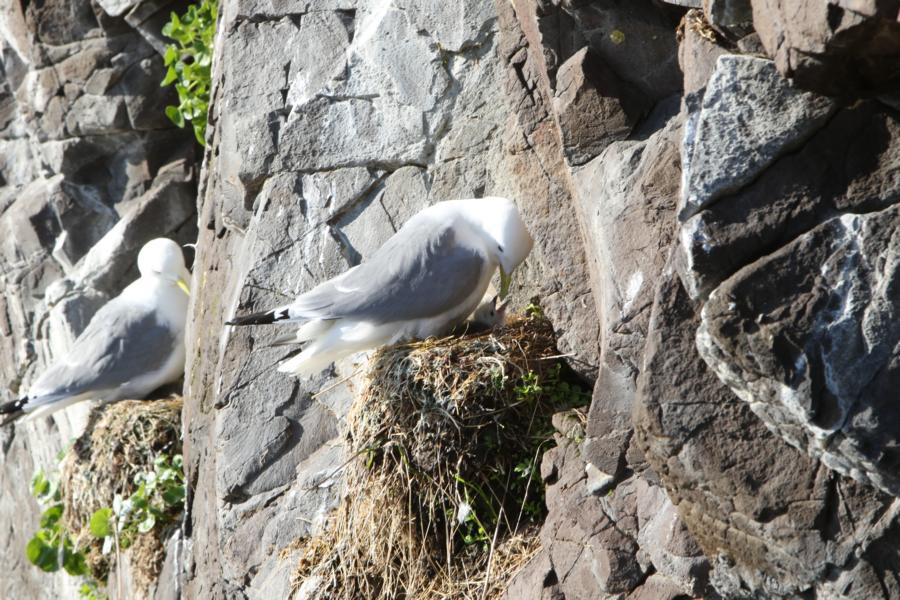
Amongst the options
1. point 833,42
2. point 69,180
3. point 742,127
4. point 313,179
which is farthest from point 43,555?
point 833,42

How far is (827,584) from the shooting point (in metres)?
3.18

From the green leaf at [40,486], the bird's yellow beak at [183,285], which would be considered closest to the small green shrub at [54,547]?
the green leaf at [40,486]

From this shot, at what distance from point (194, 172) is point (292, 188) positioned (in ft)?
7.78

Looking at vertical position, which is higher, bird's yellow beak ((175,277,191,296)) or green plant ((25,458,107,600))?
bird's yellow beak ((175,277,191,296))

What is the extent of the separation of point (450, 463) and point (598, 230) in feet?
4.06

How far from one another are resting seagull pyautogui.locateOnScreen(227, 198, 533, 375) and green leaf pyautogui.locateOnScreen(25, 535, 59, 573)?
309 cm

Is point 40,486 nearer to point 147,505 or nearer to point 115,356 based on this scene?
point 115,356

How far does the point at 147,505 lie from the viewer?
6625 mm

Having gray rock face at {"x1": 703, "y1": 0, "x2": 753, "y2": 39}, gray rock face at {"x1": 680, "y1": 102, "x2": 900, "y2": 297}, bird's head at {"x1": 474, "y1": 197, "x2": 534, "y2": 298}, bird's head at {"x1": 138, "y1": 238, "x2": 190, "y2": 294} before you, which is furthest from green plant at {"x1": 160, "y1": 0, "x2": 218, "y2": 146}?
gray rock face at {"x1": 680, "y1": 102, "x2": 900, "y2": 297}

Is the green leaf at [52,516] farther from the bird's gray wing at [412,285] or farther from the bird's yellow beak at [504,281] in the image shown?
the bird's yellow beak at [504,281]

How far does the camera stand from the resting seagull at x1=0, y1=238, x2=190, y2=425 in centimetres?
720

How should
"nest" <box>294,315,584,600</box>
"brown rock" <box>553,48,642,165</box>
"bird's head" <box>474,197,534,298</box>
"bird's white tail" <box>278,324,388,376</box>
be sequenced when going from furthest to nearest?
"bird's white tail" <box>278,324,388,376</box>, "bird's head" <box>474,197,534,298</box>, "nest" <box>294,315,584,600</box>, "brown rock" <box>553,48,642,165</box>

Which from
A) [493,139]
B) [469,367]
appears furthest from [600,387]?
[493,139]

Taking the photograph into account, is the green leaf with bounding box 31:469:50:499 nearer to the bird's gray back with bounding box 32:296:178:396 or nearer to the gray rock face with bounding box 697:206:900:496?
the bird's gray back with bounding box 32:296:178:396
